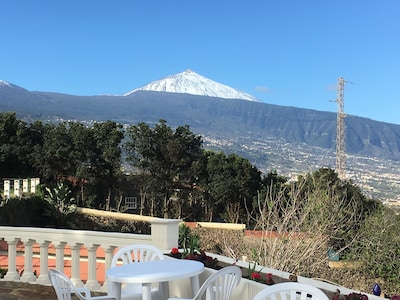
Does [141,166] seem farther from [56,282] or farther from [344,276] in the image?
[56,282]

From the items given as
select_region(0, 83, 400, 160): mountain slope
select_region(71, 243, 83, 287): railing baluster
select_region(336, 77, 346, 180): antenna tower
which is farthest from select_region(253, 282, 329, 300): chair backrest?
select_region(0, 83, 400, 160): mountain slope

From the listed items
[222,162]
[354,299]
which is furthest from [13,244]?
[222,162]

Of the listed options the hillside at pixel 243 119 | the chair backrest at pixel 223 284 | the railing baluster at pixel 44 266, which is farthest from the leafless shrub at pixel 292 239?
the hillside at pixel 243 119

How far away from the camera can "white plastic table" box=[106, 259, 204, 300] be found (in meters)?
3.45

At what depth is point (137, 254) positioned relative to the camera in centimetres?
454

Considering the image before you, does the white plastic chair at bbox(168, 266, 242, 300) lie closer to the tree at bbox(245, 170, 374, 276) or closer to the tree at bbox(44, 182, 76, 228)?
the tree at bbox(245, 170, 374, 276)

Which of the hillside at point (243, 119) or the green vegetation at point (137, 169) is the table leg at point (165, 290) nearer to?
the green vegetation at point (137, 169)

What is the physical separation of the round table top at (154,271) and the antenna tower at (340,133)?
105 ft

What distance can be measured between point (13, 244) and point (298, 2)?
27.5 metres

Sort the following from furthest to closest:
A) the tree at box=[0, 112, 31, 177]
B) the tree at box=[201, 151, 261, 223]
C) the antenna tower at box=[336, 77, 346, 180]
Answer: the antenna tower at box=[336, 77, 346, 180] → the tree at box=[0, 112, 31, 177] → the tree at box=[201, 151, 261, 223]

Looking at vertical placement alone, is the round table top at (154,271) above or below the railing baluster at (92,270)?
above

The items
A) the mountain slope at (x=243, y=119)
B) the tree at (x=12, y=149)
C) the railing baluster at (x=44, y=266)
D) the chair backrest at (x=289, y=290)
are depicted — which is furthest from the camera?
the mountain slope at (x=243, y=119)

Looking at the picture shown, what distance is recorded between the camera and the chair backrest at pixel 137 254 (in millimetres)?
4418

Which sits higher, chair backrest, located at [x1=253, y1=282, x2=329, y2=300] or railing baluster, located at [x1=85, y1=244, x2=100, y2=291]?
chair backrest, located at [x1=253, y1=282, x2=329, y2=300]
